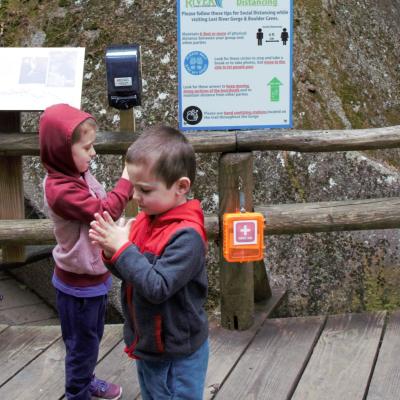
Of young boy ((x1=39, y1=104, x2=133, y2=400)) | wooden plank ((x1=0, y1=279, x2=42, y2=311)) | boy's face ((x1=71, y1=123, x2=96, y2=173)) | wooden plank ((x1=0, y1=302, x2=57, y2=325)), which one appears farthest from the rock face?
boy's face ((x1=71, y1=123, x2=96, y2=173))

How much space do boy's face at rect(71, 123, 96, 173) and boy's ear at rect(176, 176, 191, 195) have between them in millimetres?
657

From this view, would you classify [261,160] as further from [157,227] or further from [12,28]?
[157,227]

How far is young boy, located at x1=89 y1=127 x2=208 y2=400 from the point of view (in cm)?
215

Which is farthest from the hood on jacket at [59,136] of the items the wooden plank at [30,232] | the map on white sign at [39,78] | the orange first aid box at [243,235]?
the wooden plank at [30,232]

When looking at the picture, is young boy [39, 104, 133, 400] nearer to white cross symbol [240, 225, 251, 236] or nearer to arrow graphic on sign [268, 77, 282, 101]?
white cross symbol [240, 225, 251, 236]

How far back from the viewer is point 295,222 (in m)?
3.77

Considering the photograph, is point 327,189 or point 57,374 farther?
point 327,189

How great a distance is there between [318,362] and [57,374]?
126cm

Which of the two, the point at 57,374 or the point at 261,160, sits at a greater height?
the point at 261,160

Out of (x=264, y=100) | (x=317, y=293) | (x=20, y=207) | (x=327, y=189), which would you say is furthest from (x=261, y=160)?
(x=20, y=207)

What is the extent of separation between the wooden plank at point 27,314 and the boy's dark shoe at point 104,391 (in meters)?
2.25

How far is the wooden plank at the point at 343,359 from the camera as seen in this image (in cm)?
320

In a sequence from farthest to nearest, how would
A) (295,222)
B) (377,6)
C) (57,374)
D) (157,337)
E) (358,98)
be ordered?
(377,6) < (358,98) < (295,222) < (57,374) < (157,337)

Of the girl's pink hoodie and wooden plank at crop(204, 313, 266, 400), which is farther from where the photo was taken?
wooden plank at crop(204, 313, 266, 400)
